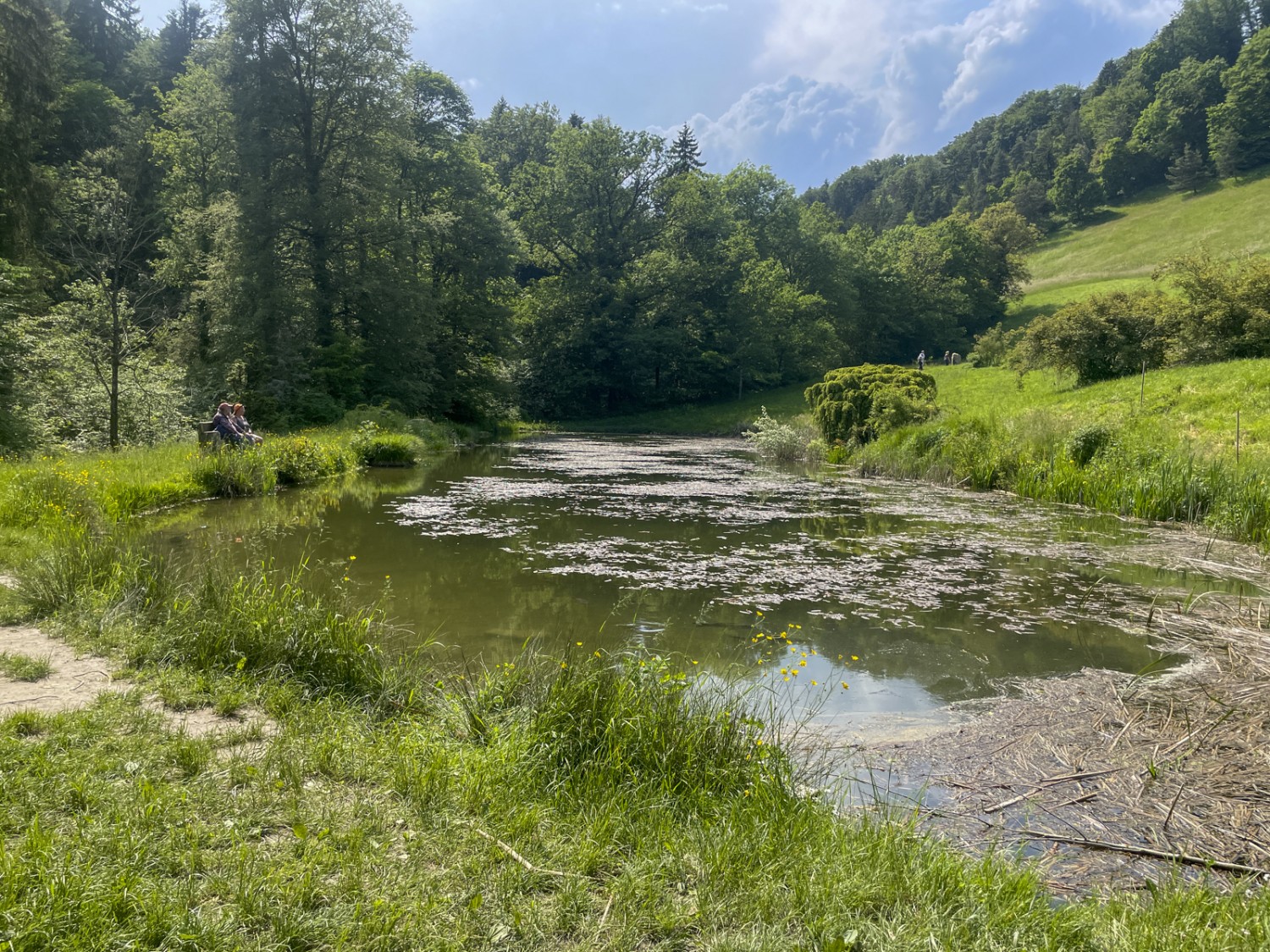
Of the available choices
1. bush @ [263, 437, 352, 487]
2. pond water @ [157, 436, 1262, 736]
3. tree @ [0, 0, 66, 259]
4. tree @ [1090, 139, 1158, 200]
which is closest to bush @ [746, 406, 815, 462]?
pond water @ [157, 436, 1262, 736]

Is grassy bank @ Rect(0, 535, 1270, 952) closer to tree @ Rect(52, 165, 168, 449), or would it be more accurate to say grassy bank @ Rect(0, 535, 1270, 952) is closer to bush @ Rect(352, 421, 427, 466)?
tree @ Rect(52, 165, 168, 449)

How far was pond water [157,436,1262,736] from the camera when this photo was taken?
21.8 ft

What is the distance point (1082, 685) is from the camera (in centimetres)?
579

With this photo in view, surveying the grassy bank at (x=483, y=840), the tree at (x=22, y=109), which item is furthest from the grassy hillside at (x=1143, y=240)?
the grassy bank at (x=483, y=840)

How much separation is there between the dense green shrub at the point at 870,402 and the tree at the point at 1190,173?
8176cm

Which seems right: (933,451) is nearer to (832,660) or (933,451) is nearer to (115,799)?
(832,660)

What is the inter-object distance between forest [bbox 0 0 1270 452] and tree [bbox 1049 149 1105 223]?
2829cm

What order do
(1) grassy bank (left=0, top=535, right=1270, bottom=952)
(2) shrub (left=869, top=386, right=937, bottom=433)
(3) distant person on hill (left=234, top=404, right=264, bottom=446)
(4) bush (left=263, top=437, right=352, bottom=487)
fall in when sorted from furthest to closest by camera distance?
(2) shrub (left=869, top=386, right=937, bottom=433), (4) bush (left=263, top=437, right=352, bottom=487), (3) distant person on hill (left=234, top=404, right=264, bottom=446), (1) grassy bank (left=0, top=535, right=1270, bottom=952)

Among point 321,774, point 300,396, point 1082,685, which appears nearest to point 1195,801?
point 1082,685

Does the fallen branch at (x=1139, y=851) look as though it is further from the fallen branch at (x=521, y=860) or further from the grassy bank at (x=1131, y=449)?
the grassy bank at (x=1131, y=449)

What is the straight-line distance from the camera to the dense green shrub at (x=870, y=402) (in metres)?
21.5

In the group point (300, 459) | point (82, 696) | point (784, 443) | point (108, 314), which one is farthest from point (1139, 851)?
point (108, 314)

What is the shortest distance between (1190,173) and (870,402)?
87.8m

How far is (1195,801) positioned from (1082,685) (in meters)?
1.93
